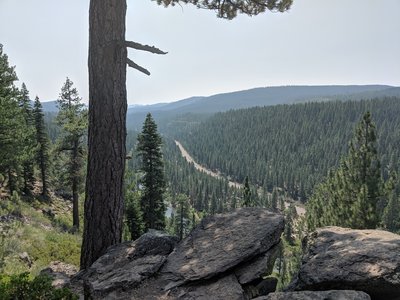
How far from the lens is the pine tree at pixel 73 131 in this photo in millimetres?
28578

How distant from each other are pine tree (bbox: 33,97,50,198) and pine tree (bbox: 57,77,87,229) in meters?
10.5

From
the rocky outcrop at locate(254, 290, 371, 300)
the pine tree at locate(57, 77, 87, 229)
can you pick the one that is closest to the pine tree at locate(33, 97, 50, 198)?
the pine tree at locate(57, 77, 87, 229)

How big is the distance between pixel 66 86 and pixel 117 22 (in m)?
26.7

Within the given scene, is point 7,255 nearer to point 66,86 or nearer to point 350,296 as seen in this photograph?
point 350,296

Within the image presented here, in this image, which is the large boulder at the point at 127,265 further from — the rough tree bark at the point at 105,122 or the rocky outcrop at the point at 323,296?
the rocky outcrop at the point at 323,296

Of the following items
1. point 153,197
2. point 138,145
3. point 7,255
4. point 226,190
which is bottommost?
point 226,190

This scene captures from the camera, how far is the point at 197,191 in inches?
5704

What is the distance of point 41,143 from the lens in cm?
4144

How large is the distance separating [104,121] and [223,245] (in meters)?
3.17

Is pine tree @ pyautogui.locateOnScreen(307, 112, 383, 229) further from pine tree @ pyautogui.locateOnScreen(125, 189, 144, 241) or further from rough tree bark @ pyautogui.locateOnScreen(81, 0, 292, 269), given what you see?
rough tree bark @ pyautogui.locateOnScreen(81, 0, 292, 269)

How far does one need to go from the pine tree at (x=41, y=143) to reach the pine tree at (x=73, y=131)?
10.5m

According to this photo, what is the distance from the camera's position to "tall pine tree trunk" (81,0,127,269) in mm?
6262

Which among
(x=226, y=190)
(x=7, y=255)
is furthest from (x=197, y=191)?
(x=7, y=255)

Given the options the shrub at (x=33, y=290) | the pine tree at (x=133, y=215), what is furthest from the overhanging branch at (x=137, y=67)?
the pine tree at (x=133, y=215)
